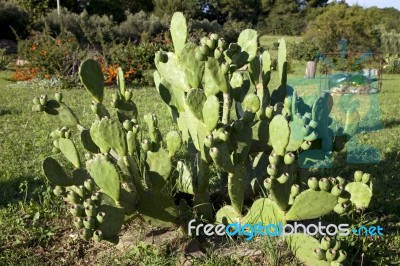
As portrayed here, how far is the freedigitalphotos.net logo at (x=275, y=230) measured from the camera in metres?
1.90

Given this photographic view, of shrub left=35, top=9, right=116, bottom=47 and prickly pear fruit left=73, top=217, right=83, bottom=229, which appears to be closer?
prickly pear fruit left=73, top=217, right=83, bottom=229

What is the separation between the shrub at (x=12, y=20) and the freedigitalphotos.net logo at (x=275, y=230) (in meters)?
17.0

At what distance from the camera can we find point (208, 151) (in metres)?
1.93

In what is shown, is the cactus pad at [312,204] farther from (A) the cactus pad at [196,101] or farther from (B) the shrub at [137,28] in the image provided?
(B) the shrub at [137,28]

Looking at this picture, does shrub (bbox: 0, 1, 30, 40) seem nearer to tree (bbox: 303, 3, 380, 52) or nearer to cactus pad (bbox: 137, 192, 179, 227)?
tree (bbox: 303, 3, 380, 52)

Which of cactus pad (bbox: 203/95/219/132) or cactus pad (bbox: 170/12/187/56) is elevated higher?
cactus pad (bbox: 170/12/187/56)

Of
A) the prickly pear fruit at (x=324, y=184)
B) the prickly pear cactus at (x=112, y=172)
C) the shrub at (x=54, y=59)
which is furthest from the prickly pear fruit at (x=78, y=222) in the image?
the shrub at (x=54, y=59)

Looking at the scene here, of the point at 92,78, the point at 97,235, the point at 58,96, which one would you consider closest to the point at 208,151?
the point at 97,235

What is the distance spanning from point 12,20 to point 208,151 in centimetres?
1744

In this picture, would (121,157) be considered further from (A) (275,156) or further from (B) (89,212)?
(A) (275,156)

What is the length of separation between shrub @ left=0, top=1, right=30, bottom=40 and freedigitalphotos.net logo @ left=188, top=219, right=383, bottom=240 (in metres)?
17.0

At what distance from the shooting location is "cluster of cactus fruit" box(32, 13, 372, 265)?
5.64 ft

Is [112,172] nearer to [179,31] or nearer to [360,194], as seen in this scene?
[179,31]

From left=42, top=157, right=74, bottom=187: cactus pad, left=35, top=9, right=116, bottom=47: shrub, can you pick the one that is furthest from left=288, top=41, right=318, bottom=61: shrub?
left=42, top=157, right=74, bottom=187: cactus pad
